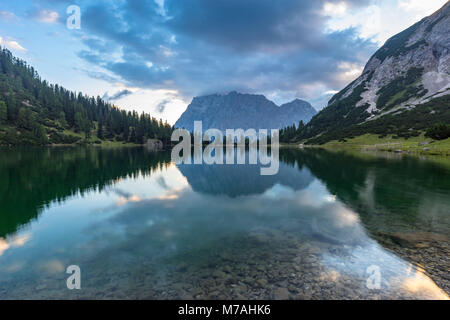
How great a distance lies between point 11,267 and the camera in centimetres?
1372

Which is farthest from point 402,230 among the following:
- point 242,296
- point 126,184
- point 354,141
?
point 354,141

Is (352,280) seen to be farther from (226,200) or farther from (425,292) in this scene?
(226,200)

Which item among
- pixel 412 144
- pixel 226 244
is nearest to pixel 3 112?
pixel 226 244

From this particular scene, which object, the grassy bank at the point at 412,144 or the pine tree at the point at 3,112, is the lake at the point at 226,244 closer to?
the grassy bank at the point at 412,144

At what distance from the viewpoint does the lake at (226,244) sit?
1161 centimetres

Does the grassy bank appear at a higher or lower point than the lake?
higher

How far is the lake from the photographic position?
11609mm

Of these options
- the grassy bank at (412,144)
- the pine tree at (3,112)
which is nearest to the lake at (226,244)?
the grassy bank at (412,144)

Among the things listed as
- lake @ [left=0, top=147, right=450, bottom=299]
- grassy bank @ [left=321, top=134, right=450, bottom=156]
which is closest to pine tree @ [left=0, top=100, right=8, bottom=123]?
lake @ [left=0, top=147, right=450, bottom=299]

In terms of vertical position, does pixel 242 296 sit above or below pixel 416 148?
below

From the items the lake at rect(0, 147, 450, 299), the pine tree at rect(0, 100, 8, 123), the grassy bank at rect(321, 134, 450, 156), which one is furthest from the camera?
the pine tree at rect(0, 100, 8, 123)

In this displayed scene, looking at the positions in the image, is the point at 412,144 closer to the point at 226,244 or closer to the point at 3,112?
the point at 226,244

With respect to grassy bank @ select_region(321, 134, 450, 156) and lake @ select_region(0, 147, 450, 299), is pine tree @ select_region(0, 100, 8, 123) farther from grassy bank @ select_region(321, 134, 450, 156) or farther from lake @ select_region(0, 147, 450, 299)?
grassy bank @ select_region(321, 134, 450, 156)

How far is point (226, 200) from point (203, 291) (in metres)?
20.6
